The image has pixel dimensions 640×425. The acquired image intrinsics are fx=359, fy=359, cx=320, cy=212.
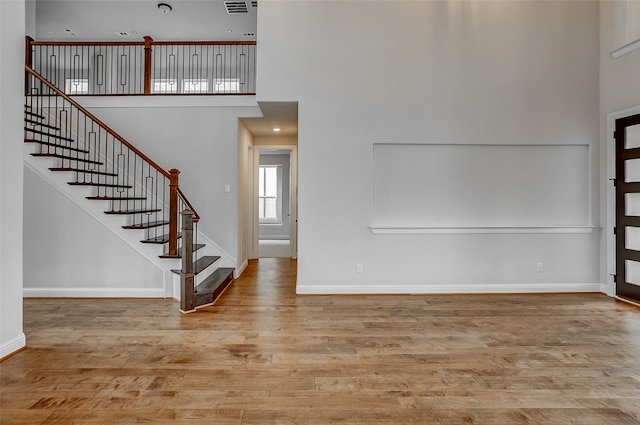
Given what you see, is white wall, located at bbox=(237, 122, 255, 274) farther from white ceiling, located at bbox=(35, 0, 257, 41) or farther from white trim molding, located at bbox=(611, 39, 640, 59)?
white trim molding, located at bbox=(611, 39, 640, 59)

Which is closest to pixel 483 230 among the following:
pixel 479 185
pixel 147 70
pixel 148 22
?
pixel 479 185

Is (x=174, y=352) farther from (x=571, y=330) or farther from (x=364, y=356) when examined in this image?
(x=571, y=330)

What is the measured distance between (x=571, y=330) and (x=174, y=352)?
3.59 metres

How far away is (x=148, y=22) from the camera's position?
7340 millimetres

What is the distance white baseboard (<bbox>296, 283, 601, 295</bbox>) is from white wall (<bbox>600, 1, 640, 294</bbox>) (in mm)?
490

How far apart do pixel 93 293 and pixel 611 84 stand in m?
7.11

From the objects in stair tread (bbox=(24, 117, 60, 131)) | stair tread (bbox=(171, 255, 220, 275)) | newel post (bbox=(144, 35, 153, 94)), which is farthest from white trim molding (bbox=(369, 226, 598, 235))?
stair tread (bbox=(24, 117, 60, 131))

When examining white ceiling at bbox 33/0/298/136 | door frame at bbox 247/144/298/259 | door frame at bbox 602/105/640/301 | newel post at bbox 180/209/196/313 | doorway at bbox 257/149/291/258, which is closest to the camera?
newel post at bbox 180/209/196/313

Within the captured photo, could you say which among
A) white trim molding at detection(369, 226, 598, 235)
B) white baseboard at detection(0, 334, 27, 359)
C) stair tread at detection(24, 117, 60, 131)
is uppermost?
stair tread at detection(24, 117, 60, 131)

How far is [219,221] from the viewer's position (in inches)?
227

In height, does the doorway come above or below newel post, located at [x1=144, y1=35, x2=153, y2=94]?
below

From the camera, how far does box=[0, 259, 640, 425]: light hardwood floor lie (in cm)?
206

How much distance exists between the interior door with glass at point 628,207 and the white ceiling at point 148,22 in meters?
4.46

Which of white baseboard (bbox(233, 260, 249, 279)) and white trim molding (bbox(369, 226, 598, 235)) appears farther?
white baseboard (bbox(233, 260, 249, 279))
